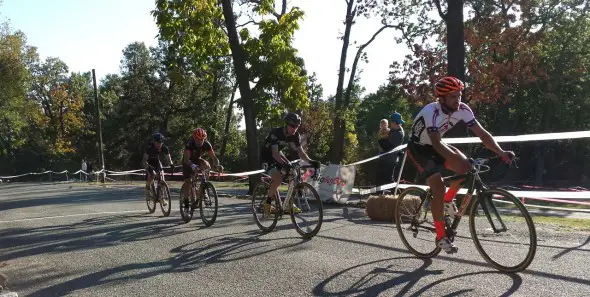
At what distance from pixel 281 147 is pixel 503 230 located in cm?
371

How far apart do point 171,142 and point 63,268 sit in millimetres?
45945

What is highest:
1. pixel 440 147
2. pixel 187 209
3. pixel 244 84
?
pixel 244 84

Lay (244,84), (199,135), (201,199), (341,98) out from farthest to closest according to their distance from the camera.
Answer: (341,98)
(244,84)
(199,135)
(201,199)

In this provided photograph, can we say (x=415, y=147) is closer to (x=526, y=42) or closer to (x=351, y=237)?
(x=351, y=237)

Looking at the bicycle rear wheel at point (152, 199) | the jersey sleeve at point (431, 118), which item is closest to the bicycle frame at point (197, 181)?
the bicycle rear wheel at point (152, 199)

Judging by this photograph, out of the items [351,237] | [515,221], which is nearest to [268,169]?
[351,237]

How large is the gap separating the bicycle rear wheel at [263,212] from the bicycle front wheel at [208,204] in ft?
3.40

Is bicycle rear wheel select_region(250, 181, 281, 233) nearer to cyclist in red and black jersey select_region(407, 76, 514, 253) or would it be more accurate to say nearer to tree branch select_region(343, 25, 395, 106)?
cyclist in red and black jersey select_region(407, 76, 514, 253)

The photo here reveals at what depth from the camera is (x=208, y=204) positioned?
976 cm

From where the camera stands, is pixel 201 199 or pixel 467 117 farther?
pixel 201 199

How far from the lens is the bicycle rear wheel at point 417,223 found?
6206 millimetres

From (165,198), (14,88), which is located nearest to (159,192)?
(165,198)

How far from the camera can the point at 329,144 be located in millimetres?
41562

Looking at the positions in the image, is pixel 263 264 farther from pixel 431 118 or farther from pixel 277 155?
pixel 431 118
